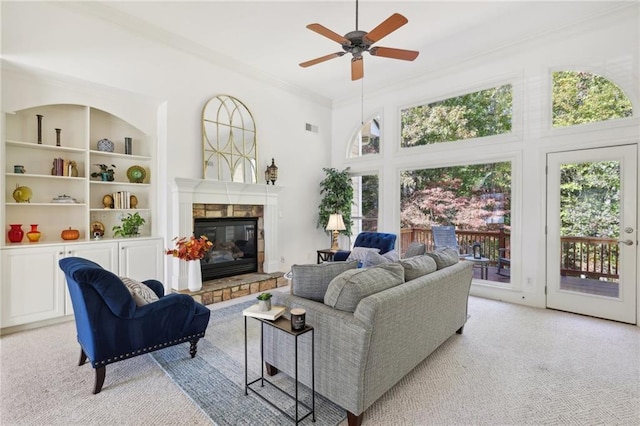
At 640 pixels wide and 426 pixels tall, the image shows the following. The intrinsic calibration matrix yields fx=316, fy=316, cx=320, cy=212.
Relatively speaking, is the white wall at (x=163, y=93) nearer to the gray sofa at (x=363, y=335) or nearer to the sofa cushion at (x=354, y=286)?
the gray sofa at (x=363, y=335)

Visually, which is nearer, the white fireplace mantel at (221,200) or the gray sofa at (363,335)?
the gray sofa at (363,335)

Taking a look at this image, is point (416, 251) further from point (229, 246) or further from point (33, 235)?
point (33, 235)

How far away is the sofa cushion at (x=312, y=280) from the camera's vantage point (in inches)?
88.6

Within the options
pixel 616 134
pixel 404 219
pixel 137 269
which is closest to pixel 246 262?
pixel 137 269

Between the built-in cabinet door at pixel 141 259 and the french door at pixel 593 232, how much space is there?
5201mm

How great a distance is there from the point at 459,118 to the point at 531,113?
0.98 metres

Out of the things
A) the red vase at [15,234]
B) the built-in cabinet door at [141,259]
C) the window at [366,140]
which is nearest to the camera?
the red vase at [15,234]

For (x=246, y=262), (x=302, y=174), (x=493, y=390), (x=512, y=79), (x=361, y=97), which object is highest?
(x=361, y=97)

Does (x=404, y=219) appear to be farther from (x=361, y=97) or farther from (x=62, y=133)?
(x=62, y=133)

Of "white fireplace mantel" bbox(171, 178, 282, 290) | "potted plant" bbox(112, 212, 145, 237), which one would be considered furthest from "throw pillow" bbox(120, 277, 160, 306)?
"potted plant" bbox(112, 212, 145, 237)

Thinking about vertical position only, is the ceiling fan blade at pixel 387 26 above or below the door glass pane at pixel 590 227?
above

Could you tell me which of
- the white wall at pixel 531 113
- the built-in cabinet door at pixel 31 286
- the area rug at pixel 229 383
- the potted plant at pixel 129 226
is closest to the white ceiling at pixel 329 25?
the white wall at pixel 531 113

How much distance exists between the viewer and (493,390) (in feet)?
7.47

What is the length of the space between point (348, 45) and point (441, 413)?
303cm
